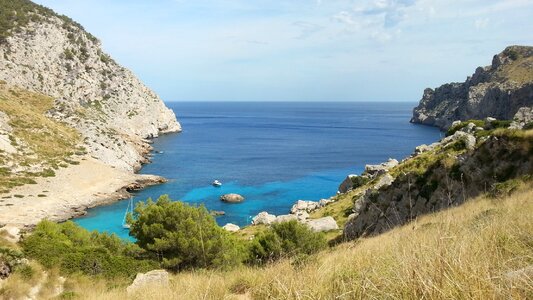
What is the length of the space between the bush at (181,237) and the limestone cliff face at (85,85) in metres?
56.8

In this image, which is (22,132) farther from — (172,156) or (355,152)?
(355,152)

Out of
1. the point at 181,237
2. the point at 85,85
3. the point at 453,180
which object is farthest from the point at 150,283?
the point at 85,85

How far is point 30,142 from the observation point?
67.2 metres

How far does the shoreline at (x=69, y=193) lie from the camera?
155 feet

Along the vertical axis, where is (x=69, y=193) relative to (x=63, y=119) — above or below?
below

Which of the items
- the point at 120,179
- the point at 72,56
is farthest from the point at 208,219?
the point at 72,56

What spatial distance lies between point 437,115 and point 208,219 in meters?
178

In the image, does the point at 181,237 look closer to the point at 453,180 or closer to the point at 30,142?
the point at 453,180

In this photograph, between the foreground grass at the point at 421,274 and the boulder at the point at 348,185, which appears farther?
the boulder at the point at 348,185

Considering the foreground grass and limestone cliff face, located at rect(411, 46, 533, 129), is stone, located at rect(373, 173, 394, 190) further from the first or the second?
limestone cliff face, located at rect(411, 46, 533, 129)

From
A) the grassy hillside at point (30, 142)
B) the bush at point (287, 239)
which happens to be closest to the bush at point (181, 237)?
the bush at point (287, 239)

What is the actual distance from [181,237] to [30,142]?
2327 inches

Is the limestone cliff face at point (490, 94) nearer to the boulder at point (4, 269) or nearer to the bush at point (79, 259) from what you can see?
the bush at point (79, 259)

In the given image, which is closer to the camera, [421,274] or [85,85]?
[421,274]
